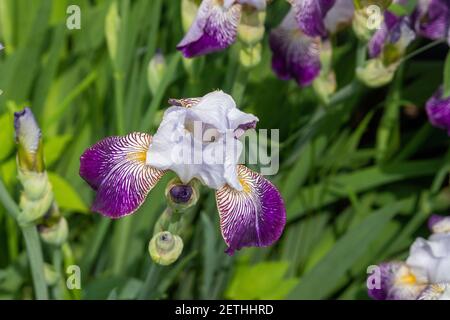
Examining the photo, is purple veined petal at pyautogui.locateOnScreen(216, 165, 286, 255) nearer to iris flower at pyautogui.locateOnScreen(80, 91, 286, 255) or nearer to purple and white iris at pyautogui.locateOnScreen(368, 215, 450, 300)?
iris flower at pyautogui.locateOnScreen(80, 91, 286, 255)

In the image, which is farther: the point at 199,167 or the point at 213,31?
the point at 213,31

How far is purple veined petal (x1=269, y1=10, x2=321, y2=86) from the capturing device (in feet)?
4.99

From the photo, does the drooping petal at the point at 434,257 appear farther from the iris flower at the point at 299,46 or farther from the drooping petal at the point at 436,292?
the iris flower at the point at 299,46

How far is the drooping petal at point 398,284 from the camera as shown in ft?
4.59

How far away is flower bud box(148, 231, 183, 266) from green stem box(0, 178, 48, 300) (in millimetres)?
233

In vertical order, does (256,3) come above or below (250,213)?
above

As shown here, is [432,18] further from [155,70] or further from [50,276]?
[50,276]

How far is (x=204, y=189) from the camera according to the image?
5.30ft

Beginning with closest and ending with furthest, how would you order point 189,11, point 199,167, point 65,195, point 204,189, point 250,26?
point 199,167, point 250,26, point 189,11, point 65,195, point 204,189

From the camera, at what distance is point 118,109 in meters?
1.50

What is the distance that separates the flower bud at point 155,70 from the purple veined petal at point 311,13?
275 millimetres

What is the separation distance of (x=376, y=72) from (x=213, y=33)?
0.31 metres

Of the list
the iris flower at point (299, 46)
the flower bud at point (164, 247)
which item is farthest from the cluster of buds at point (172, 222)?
the iris flower at point (299, 46)

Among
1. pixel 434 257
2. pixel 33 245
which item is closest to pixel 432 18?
pixel 434 257
